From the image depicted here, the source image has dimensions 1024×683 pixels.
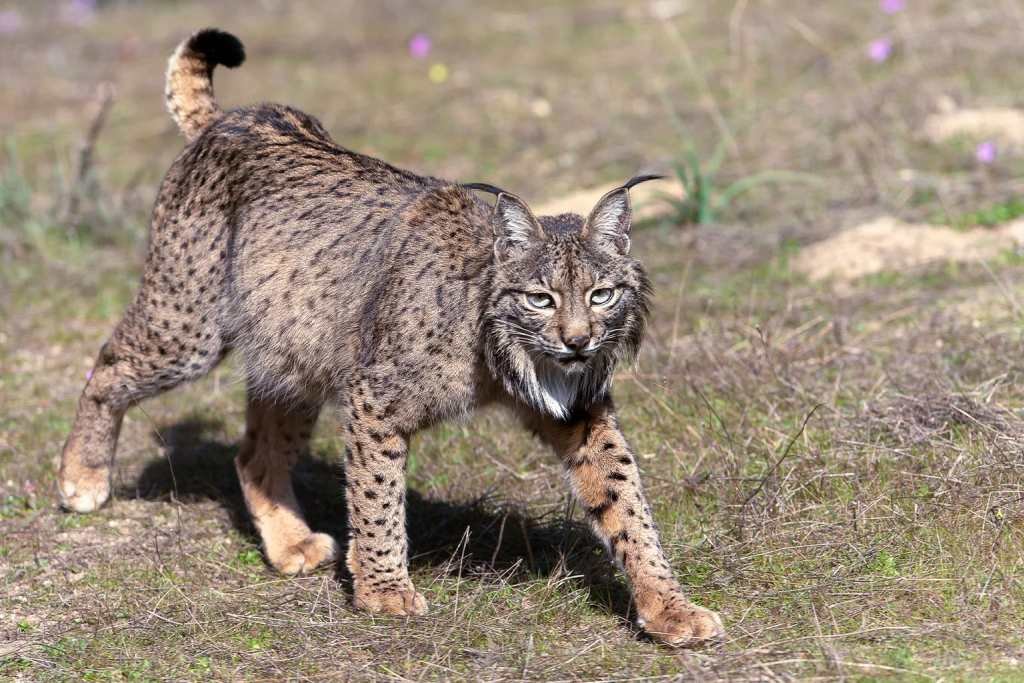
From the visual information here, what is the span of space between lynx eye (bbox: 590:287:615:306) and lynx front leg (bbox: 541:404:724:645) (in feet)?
1.54

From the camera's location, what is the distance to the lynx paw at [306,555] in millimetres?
5812

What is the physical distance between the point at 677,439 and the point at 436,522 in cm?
109

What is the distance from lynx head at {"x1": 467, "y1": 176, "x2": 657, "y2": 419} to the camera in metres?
4.73

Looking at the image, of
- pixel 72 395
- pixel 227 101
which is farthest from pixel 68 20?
pixel 72 395

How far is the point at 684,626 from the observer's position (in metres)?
4.66

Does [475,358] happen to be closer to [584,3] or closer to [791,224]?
[791,224]

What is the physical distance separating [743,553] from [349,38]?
10.8 m

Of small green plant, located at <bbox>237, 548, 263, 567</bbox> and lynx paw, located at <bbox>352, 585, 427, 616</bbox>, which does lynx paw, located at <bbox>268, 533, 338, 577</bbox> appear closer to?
small green plant, located at <bbox>237, 548, 263, 567</bbox>

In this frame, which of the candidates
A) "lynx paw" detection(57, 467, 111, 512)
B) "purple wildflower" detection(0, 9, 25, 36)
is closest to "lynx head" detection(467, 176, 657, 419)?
"lynx paw" detection(57, 467, 111, 512)

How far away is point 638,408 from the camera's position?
21.3 feet

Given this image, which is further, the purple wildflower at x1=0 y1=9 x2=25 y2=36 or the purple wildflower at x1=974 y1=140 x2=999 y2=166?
the purple wildflower at x1=0 y1=9 x2=25 y2=36

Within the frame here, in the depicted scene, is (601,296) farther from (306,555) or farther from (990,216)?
(990,216)

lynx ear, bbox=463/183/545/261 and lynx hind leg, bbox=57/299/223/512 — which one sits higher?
lynx ear, bbox=463/183/545/261

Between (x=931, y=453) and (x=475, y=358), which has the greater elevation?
(x=475, y=358)
